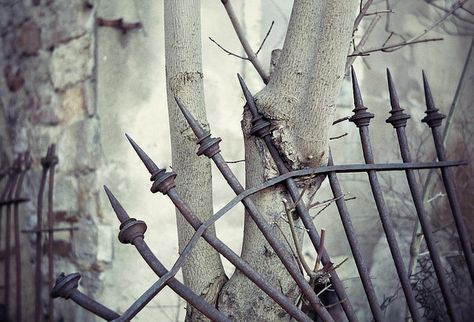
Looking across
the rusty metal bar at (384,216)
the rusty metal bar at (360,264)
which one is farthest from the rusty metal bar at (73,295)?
the rusty metal bar at (384,216)

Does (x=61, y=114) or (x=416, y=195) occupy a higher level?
(x=61, y=114)

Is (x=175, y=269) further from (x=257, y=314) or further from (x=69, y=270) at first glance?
(x=69, y=270)

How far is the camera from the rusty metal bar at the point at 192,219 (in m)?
1.31

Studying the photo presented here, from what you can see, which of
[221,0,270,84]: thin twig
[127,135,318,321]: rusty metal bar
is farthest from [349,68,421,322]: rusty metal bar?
[221,0,270,84]: thin twig

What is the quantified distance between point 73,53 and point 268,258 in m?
2.01

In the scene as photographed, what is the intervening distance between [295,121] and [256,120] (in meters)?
0.12

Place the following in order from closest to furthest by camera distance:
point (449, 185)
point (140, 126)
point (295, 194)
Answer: point (295, 194) < point (449, 185) < point (140, 126)

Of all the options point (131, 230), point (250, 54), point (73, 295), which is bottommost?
point (73, 295)

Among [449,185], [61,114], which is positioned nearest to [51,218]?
[61,114]

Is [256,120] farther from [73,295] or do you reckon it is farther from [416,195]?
[73,295]

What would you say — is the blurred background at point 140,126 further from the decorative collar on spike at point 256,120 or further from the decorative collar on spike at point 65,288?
the decorative collar on spike at point 65,288

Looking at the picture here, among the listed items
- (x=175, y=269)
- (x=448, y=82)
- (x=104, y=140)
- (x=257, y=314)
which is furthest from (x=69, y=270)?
(x=448, y=82)

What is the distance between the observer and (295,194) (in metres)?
1.53

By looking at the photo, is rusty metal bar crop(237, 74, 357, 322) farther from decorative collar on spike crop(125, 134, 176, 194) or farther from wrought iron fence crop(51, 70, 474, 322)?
decorative collar on spike crop(125, 134, 176, 194)
